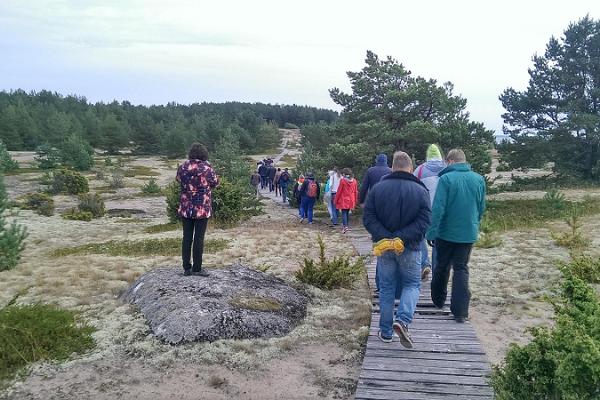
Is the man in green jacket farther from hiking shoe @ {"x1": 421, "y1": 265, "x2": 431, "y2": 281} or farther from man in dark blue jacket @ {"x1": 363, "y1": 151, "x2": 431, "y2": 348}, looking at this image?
hiking shoe @ {"x1": 421, "y1": 265, "x2": 431, "y2": 281}

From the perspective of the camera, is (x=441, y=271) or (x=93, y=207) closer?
(x=441, y=271)

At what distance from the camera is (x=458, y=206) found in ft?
18.4

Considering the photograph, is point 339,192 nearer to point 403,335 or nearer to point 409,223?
point 409,223

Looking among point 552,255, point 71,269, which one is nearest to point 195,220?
point 71,269

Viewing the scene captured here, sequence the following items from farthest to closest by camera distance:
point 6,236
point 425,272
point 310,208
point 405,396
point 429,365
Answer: point 310,208, point 6,236, point 425,272, point 429,365, point 405,396

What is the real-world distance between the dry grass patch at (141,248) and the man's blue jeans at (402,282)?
652 centimetres

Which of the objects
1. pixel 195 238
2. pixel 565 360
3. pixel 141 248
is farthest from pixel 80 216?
pixel 565 360

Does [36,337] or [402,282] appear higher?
[402,282]

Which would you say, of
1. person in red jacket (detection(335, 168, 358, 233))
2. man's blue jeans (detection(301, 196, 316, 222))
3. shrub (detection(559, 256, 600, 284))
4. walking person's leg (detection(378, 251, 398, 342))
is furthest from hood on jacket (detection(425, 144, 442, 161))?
man's blue jeans (detection(301, 196, 316, 222))

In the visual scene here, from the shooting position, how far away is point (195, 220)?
274 inches

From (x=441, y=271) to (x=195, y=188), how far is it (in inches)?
146

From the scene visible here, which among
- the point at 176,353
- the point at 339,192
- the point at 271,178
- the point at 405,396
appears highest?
the point at 339,192

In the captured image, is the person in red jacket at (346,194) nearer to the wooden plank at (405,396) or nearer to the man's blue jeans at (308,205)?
the man's blue jeans at (308,205)

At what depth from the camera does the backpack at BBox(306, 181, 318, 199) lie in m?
14.6
